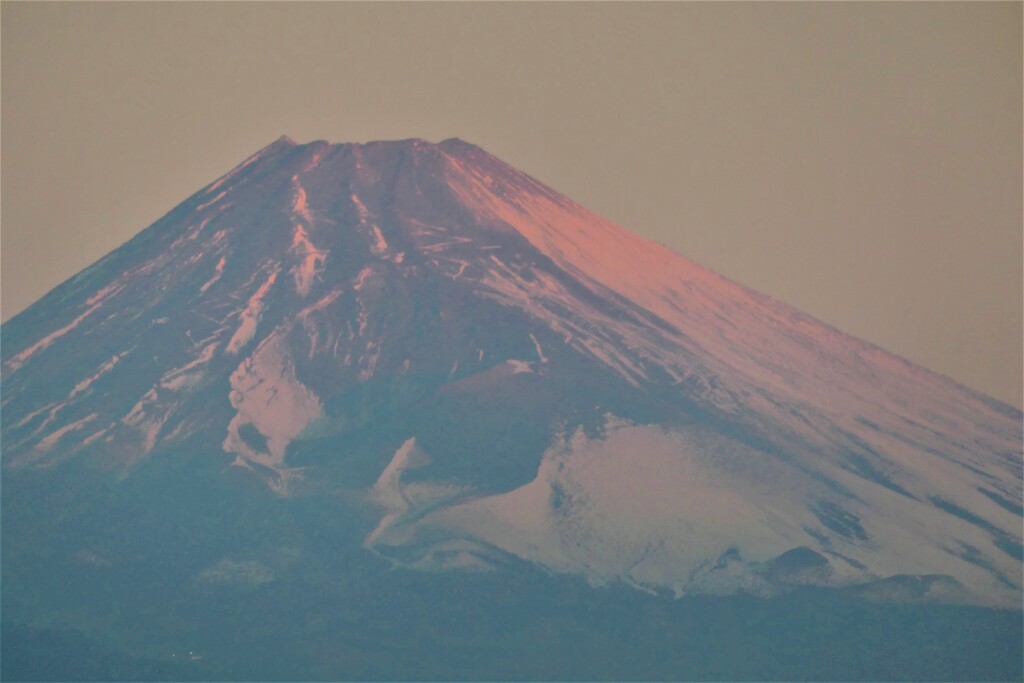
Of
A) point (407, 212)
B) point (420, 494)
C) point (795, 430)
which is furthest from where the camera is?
point (407, 212)

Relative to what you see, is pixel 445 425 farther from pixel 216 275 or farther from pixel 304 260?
pixel 216 275

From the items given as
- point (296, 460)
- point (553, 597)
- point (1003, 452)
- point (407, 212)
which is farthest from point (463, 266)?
point (1003, 452)

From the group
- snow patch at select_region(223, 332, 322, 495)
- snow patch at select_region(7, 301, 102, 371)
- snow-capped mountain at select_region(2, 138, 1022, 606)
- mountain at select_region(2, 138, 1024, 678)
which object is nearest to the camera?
mountain at select_region(2, 138, 1024, 678)

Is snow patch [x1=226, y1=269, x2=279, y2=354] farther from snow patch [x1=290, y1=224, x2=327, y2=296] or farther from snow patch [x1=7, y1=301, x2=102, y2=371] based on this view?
snow patch [x1=7, y1=301, x2=102, y2=371]

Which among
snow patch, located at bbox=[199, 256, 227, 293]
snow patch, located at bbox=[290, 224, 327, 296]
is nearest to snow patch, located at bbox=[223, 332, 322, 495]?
snow patch, located at bbox=[290, 224, 327, 296]

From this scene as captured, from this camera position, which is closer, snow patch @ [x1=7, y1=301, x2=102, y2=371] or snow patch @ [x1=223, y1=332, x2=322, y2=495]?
snow patch @ [x1=223, y1=332, x2=322, y2=495]

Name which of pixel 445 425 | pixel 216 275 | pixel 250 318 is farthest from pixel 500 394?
pixel 216 275

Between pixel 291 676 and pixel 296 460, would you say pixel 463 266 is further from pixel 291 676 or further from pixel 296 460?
pixel 291 676

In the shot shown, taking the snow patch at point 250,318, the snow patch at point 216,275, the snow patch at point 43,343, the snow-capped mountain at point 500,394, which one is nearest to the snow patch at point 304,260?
the snow-capped mountain at point 500,394
